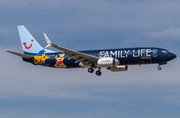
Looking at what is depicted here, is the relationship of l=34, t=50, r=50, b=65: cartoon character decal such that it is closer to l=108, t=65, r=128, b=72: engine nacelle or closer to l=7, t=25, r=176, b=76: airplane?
l=7, t=25, r=176, b=76: airplane

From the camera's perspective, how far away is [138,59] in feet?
206

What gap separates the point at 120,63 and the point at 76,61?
29.6 feet

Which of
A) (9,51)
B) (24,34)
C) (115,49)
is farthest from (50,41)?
(24,34)

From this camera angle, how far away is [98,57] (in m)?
65.2

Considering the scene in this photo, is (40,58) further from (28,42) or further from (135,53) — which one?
(135,53)

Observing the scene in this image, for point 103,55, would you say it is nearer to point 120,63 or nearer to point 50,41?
point 120,63

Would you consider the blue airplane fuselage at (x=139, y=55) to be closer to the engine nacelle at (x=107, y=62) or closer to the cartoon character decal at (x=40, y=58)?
the engine nacelle at (x=107, y=62)

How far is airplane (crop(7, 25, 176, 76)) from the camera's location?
62.8m

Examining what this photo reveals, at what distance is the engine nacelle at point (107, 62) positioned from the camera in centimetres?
6238

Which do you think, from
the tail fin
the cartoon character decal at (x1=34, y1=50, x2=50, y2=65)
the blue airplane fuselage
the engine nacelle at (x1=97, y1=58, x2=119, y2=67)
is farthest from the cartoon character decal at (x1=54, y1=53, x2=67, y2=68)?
the engine nacelle at (x1=97, y1=58, x2=119, y2=67)

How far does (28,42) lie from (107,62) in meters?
21.6

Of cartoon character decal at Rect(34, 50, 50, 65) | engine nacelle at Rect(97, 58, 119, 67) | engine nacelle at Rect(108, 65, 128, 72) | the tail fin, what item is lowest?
engine nacelle at Rect(108, 65, 128, 72)

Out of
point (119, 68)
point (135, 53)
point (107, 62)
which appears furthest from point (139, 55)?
point (119, 68)

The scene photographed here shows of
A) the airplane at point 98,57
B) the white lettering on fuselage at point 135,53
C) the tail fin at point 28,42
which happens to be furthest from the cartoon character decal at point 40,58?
the white lettering on fuselage at point 135,53
